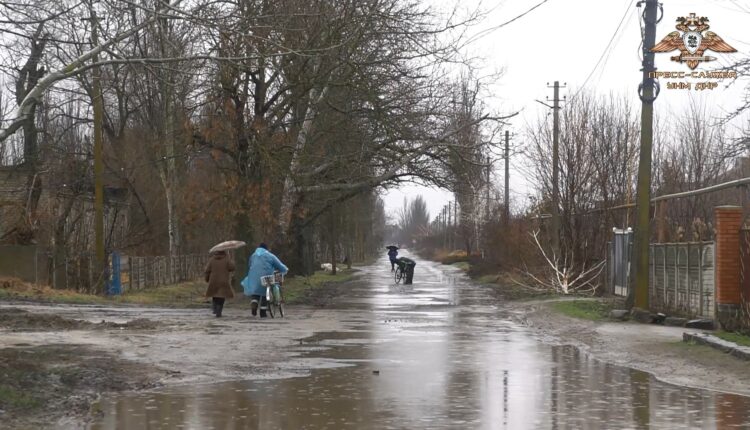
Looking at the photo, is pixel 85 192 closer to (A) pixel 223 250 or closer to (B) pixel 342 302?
(B) pixel 342 302

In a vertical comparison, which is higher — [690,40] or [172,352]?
[690,40]

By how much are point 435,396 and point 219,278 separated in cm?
Answer: 1257

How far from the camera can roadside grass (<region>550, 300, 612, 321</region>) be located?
77.1 ft

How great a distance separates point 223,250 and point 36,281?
1271 cm

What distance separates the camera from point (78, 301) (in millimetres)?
27109

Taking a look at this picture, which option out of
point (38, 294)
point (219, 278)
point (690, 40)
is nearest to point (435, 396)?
point (219, 278)

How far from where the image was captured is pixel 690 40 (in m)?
22.3

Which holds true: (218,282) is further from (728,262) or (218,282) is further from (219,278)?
(728,262)

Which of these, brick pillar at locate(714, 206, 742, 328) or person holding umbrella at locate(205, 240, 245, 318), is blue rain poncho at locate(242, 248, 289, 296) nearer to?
person holding umbrella at locate(205, 240, 245, 318)

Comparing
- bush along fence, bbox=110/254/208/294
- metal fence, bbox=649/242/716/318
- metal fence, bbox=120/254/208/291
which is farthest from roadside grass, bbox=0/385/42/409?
metal fence, bbox=120/254/208/291

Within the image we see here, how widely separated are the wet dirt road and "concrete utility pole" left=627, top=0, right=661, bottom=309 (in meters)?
5.84

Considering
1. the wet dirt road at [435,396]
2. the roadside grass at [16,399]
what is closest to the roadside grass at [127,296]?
the wet dirt road at [435,396]

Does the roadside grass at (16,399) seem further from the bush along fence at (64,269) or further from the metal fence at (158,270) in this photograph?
the metal fence at (158,270)

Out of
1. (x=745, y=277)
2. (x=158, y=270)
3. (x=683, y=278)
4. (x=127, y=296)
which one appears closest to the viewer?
(x=745, y=277)
